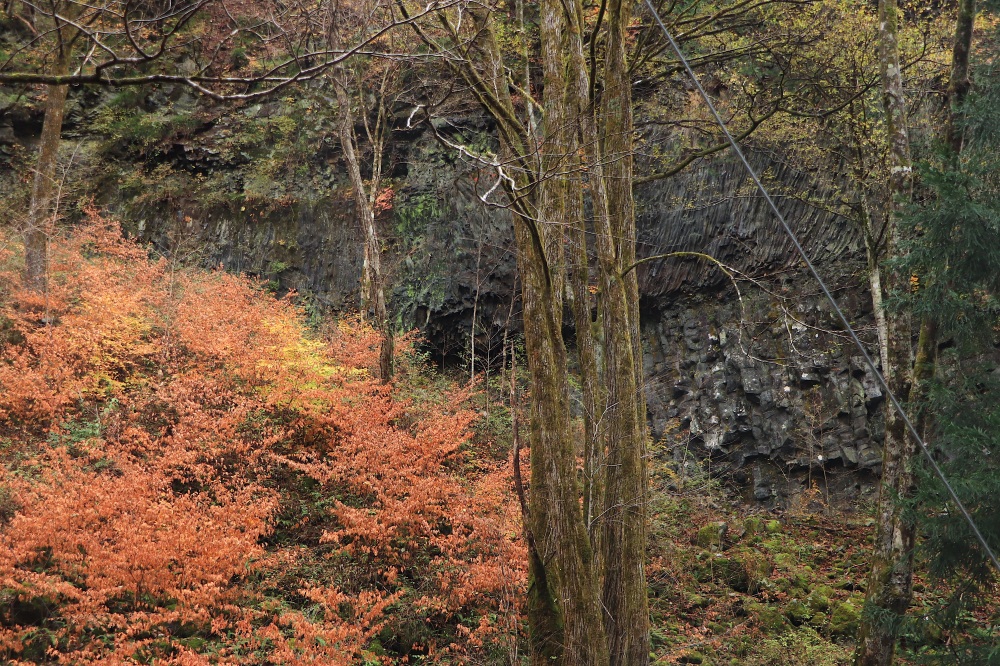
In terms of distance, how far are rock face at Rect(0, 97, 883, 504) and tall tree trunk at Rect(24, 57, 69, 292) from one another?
2438 millimetres

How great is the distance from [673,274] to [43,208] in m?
12.3

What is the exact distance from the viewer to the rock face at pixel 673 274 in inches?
523

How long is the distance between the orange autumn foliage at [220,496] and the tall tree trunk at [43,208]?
40cm

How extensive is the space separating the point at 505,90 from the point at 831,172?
10.00m

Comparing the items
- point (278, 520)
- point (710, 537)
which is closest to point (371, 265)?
point (278, 520)

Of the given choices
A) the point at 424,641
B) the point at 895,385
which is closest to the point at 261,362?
the point at 424,641

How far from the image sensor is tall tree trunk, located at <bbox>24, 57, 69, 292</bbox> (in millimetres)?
11086

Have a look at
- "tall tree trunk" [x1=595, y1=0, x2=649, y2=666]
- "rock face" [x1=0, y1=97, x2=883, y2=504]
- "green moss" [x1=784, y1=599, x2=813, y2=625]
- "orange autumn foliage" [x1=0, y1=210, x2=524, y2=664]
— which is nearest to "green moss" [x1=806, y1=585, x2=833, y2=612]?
"green moss" [x1=784, y1=599, x2=813, y2=625]

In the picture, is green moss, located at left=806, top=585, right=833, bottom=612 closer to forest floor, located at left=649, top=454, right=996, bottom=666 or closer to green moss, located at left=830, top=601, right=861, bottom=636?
forest floor, located at left=649, top=454, right=996, bottom=666

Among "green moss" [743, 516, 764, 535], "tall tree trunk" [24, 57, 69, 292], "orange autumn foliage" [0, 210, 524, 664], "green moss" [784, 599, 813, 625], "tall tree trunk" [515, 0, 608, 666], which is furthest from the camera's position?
"green moss" [743, 516, 764, 535]

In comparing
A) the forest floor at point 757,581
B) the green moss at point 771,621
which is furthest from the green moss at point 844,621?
the green moss at point 771,621

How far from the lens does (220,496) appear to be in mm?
7617

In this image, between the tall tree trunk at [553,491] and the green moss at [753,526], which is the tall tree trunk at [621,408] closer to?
the tall tree trunk at [553,491]

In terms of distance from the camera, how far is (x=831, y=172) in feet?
44.7
